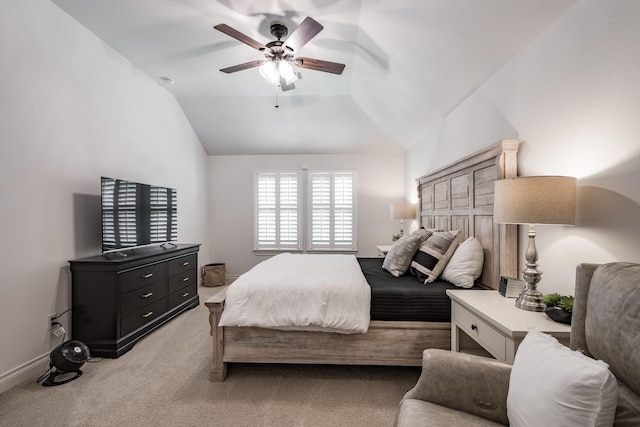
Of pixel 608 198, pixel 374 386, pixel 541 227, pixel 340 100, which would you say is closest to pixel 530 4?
pixel 608 198

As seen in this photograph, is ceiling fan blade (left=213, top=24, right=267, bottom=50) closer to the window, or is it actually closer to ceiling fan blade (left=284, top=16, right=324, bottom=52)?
ceiling fan blade (left=284, top=16, right=324, bottom=52)

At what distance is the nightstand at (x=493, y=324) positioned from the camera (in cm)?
137

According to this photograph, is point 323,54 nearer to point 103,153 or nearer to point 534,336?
point 103,153

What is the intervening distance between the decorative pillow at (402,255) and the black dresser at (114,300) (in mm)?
2519

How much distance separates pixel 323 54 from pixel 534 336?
3.22 metres

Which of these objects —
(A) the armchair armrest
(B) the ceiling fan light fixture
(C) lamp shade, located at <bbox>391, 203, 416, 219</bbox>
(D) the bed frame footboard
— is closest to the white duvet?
(D) the bed frame footboard

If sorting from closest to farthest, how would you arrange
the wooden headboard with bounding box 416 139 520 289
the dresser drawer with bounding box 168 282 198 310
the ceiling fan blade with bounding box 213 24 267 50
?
the wooden headboard with bounding box 416 139 520 289 < the ceiling fan blade with bounding box 213 24 267 50 < the dresser drawer with bounding box 168 282 198 310

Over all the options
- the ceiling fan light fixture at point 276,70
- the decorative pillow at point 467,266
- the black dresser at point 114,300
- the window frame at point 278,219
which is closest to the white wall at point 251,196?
the window frame at point 278,219

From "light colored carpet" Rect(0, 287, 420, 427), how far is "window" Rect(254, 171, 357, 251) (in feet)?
10.4

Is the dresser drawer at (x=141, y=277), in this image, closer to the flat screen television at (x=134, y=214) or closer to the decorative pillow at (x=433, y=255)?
the flat screen television at (x=134, y=214)

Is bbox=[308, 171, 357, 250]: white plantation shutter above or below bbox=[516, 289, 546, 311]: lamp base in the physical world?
above

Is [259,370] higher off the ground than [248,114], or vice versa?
[248,114]

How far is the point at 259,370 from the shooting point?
2.38m

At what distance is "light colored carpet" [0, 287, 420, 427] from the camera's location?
1.83 m
